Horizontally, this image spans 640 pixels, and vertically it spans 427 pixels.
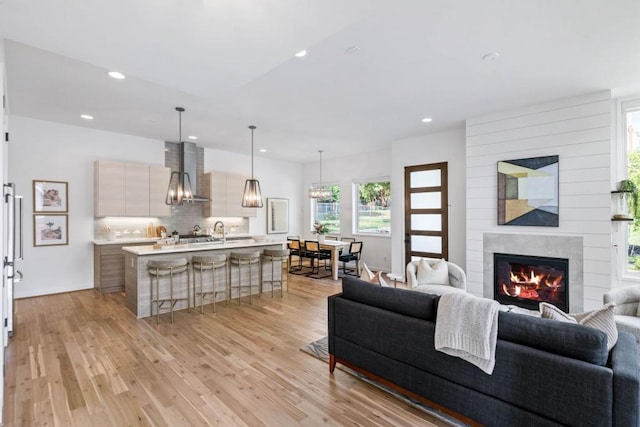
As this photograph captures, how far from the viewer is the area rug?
2.26 meters

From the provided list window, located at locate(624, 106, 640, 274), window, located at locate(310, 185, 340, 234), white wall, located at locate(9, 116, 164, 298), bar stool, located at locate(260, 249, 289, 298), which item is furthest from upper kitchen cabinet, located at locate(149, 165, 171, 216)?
window, located at locate(624, 106, 640, 274)

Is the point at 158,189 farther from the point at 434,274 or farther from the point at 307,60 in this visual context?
the point at 434,274

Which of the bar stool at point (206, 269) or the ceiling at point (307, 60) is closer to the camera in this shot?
the ceiling at point (307, 60)

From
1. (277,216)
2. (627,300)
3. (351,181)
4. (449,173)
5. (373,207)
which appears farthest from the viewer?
(277,216)

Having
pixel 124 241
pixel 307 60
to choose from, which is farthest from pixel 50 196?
pixel 307 60

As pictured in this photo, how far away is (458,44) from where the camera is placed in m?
3.01

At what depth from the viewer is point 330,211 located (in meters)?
9.44

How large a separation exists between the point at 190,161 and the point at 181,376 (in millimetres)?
5322

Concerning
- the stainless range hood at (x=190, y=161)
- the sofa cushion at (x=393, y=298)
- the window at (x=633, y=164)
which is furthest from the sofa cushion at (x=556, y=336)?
the stainless range hood at (x=190, y=161)

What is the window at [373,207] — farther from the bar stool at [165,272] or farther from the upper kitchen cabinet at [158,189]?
the bar stool at [165,272]

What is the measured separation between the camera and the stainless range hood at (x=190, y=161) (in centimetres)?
692

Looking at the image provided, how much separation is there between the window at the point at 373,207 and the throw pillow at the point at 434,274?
Result: 3.59 m

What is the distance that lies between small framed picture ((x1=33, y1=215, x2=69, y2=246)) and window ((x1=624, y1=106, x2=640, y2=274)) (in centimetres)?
922

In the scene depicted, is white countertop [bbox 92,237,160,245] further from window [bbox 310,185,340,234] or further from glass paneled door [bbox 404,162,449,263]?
glass paneled door [bbox 404,162,449,263]
